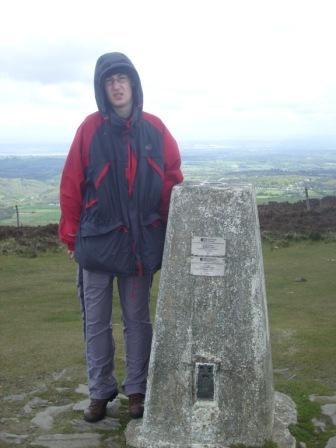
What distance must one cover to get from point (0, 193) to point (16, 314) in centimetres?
5295

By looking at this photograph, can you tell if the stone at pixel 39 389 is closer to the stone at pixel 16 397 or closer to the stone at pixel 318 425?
the stone at pixel 16 397

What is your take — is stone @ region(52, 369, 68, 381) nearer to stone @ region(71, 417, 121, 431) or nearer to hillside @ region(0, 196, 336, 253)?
stone @ region(71, 417, 121, 431)

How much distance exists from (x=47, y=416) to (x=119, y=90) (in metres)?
2.62

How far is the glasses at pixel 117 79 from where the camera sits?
13.4ft

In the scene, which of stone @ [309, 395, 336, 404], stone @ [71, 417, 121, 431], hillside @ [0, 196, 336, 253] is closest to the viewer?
stone @ [71, 417, 121, 431]

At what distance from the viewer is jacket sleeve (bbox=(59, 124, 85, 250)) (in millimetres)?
4145

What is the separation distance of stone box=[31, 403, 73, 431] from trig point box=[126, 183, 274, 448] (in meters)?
0.96

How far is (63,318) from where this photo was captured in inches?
317

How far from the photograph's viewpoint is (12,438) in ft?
14.0

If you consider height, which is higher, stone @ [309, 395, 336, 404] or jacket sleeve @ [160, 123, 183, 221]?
jacket sleeve @ [160, 123, 183, 221]

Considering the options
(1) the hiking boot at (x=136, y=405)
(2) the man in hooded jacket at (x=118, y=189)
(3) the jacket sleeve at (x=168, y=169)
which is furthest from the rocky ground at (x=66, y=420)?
(3) the jacket sleeve at (x=168, y=169)

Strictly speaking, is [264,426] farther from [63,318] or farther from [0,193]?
[0,193]

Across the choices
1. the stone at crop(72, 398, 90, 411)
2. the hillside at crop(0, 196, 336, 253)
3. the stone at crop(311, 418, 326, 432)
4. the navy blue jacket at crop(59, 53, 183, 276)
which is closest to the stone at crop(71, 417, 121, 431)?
the stone at crop(72, 398, 90, 411)

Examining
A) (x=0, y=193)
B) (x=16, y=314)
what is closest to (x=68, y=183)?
(x=16, y=314)
